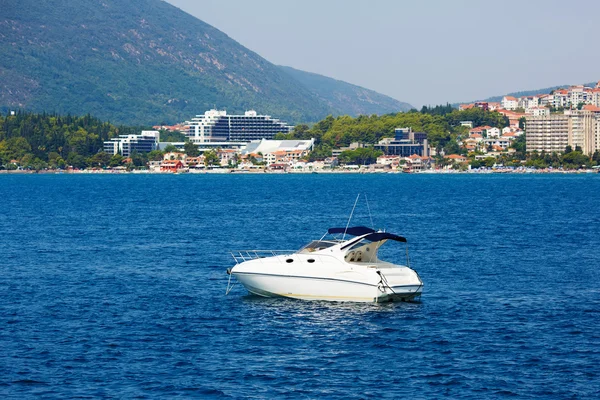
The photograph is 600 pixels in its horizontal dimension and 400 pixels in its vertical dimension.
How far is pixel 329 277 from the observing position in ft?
120

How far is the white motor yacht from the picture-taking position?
3669 cm

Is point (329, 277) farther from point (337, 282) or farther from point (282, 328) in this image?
point (282, 328)

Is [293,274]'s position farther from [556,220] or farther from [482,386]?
[556,220]

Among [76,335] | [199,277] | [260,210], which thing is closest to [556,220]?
[260,210]

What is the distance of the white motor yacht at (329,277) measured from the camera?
36.7 metres

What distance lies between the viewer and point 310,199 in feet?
400

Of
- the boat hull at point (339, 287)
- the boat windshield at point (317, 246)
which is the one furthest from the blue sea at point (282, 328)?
the boat windshield at point (317, 246)

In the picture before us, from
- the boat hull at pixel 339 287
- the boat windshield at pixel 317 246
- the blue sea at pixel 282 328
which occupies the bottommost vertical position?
the blue sea at pixel 282 328

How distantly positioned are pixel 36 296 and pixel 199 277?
317 inches

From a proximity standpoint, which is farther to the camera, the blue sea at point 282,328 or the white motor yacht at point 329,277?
the white motor yacht at point 329,277

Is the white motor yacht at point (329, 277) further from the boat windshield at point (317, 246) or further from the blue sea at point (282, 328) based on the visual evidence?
the blue sea at point (282, 328)

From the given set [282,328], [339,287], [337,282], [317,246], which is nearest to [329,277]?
[337,282]

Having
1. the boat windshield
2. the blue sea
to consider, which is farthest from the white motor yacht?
the blue sea

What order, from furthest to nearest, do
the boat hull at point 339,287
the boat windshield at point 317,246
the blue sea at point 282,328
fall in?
the boat windshield at point 317,246 → the boat hull at point 339,287 → the blue sea at point 282,328
